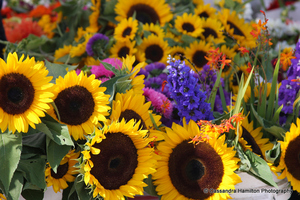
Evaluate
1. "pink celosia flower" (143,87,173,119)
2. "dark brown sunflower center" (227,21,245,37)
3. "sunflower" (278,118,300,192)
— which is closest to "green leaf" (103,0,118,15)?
"dark brown sunflower center" (227,21,245,37)

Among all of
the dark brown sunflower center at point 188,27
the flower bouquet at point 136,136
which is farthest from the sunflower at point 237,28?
the flower bouquet at point 136,136

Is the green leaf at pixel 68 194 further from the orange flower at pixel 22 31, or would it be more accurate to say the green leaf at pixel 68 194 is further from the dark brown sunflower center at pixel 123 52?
the orange flower at pixel 22 31

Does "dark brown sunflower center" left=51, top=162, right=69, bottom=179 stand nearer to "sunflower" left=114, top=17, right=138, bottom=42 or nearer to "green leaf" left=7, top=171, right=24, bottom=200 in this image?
"green leaf" left=7, top=171, right=24, bottom=200

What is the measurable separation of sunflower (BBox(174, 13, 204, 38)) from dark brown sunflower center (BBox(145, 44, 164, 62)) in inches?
3.9

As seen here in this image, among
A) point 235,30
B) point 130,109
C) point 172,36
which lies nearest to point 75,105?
point 130,109

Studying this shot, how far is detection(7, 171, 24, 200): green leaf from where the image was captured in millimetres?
492

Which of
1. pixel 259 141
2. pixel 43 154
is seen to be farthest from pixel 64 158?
pixel 259 141

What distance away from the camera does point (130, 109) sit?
60 centimetres

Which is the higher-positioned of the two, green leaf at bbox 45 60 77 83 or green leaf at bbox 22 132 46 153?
green leaf at bbox 45 60 77 83

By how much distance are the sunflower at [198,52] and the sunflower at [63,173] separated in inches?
21.0

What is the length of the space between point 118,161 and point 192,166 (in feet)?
0.49

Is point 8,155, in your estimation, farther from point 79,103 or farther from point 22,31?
point 22,31

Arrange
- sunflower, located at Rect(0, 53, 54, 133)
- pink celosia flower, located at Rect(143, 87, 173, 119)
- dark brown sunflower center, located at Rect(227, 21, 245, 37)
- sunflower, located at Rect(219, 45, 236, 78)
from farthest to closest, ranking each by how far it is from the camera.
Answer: dark brown sunflower center, located at Rect(227, 21, 245, 37), sunflower, located at Rect(219, 45, 236, 78), pink celosia flower, located at Rect(143, 87, 173, 119), sunflower, located at Rect(0, 53, 54, 133)

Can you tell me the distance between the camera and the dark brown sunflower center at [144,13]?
1070 mm
